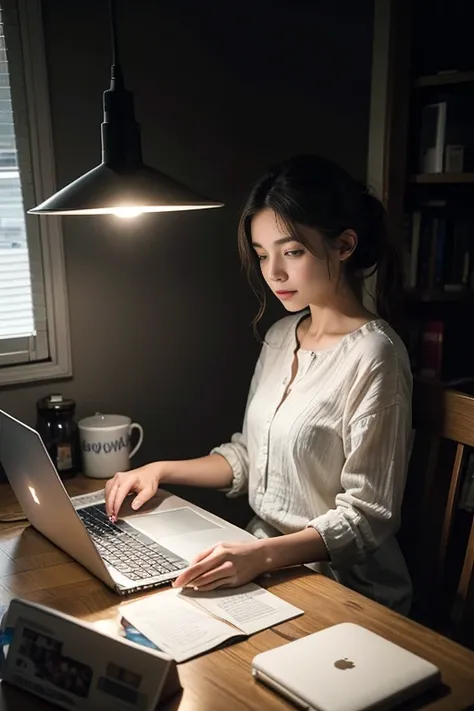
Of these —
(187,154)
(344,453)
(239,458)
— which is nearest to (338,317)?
(344,453)

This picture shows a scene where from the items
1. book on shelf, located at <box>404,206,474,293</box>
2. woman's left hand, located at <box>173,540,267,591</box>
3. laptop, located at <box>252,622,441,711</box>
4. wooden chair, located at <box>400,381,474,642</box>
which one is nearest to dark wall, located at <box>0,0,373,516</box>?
book on shelf, located at <box>404,206,474,293</box>

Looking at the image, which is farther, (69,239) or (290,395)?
(69,239)

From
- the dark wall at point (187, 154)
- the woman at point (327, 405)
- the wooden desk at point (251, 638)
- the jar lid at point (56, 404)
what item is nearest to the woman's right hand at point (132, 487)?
the woman at point (327, 405)

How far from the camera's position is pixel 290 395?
155 centimetres

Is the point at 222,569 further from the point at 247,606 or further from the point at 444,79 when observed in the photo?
the point at 444,79

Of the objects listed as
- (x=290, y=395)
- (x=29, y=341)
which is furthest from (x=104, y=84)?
(x=290, y=395)

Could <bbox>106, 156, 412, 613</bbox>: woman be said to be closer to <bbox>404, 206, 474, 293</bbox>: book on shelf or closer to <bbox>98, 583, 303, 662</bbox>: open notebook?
<bbox>98, 583, 303, 662</bbox>: open notebook

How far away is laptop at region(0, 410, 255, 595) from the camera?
1.19 m

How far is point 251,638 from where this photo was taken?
1047 mm

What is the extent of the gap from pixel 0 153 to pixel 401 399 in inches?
40.5

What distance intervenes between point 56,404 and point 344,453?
689 mm

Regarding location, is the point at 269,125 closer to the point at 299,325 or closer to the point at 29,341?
the point at 299,325

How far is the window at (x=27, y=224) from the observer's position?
5.41 feet

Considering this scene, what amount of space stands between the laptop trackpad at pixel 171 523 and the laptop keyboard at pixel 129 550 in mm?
21
